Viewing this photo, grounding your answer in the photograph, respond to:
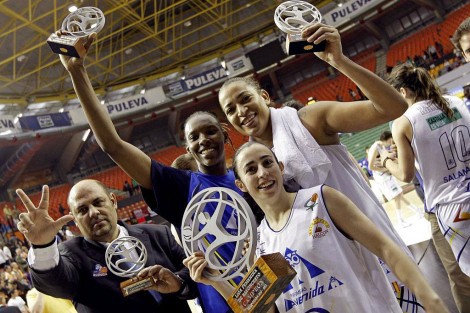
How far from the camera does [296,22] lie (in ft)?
5.24

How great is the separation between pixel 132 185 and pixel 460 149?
1840cm

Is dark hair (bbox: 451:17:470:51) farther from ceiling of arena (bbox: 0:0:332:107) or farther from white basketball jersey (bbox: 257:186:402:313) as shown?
ceiling of arena (bbox: 0:0:332:107)

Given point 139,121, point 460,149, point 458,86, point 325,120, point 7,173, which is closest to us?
point 325,120

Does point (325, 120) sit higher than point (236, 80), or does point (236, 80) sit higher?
point (236, 80)

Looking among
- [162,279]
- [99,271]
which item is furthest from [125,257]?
[162,279]

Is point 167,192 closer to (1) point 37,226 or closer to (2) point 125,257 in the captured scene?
(2) point 125,257

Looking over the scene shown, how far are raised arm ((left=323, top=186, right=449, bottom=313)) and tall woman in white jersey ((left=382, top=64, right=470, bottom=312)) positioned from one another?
1158 millimetres

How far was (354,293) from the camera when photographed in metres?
1.37

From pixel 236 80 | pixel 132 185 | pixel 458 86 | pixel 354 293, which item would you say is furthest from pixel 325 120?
pixel 132 185

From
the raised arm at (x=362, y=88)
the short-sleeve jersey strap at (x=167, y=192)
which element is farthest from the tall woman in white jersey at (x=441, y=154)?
the short-sleeve jersey strap at (x=167, y=192)

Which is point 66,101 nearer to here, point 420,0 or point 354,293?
point 420,0

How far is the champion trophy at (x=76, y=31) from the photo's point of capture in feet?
5.37

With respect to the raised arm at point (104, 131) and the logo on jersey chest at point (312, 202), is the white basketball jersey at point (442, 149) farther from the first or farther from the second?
the raised arm at point (104, 131)

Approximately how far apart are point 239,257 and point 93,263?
93 centimetres
